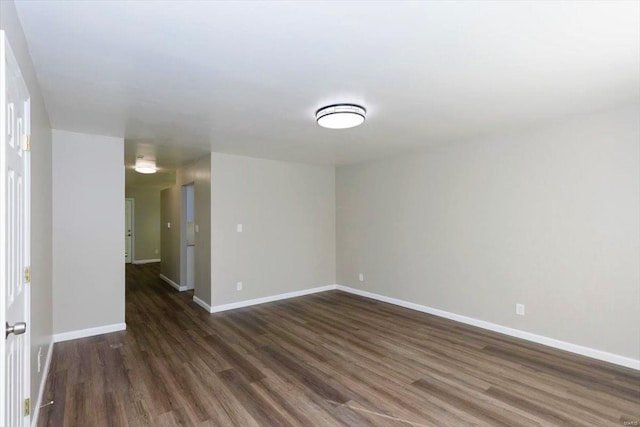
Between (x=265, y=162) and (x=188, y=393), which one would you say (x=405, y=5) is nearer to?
(x=188, y=393)

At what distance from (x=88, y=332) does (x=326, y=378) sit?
2918 mm

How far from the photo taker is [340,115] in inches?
108

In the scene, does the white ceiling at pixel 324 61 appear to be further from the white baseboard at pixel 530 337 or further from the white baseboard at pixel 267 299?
the white baseboard at pixel 267 299

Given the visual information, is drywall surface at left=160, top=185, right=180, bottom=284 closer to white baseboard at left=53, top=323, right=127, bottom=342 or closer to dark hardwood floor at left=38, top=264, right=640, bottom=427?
white baseboard at left=53, top=323, right=127, bottom=342

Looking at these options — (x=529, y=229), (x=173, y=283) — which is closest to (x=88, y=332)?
(x=173, y=283)

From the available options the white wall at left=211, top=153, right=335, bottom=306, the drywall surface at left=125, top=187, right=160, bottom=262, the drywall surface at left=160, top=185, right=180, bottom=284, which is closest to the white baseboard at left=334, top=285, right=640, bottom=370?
the white wall at left=211, top=153, right=335, bottom=306

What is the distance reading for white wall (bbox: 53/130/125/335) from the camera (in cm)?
355

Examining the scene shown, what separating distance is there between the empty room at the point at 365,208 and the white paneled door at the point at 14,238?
24mm

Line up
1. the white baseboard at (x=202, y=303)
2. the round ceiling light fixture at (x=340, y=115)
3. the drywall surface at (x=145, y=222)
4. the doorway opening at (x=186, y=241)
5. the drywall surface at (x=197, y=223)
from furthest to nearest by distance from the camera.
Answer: the drywall surface at (x=145, y=222)
the doorway opening at (x=186, y=241)
the drywall surface at (x=197, y=223)
the white baseboard at (x=202, y=303)
the round ceiling light fixture at (x=340, y=115)

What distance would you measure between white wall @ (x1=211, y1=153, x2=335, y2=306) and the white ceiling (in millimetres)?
1588

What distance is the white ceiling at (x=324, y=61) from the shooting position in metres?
1.56

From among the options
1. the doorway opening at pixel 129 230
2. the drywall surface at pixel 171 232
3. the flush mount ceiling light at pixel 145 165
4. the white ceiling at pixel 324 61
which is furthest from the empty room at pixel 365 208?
the doorway opening at pixel 129 230

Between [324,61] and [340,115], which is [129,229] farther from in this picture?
[324,61]

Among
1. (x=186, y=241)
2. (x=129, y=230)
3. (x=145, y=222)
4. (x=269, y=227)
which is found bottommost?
(x=186, y=241)
